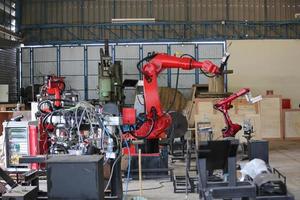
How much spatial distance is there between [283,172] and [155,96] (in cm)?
259

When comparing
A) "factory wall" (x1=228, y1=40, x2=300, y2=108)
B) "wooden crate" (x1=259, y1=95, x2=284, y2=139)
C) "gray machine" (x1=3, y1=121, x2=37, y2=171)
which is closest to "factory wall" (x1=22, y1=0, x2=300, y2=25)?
"factory wall" (x1=228, y1=40, x2=300, y2=108)

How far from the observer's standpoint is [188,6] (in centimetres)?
1669

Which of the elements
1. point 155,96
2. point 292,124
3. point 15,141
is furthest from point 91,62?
point 15,141

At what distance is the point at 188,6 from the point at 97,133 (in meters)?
11.9

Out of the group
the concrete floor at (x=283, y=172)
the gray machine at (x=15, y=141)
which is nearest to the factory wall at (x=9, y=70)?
the concrete floor at (x=283, y=172)

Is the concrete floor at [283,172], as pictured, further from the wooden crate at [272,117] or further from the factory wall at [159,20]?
the factory wall at [159,20]

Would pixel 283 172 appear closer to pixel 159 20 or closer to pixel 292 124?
pixel 292 124

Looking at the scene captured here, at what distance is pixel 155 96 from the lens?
8.16 m

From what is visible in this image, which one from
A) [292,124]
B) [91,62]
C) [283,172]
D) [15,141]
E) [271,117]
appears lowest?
[283,172]

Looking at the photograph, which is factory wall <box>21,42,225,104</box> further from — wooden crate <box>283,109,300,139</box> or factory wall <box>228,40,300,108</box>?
wooden crate <box>283,109,300,139</box>

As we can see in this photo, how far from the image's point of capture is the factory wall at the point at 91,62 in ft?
52.6

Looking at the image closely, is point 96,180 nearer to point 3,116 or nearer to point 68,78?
point 3,116

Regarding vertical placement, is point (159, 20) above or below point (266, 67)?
above

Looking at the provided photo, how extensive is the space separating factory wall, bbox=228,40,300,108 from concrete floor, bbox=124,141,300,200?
4.37m
